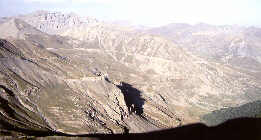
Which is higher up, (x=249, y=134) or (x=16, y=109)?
(x=249, y=134)

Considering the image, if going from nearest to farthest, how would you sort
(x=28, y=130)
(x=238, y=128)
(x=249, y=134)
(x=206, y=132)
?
1. (x=249, y=134)
2. (x=238, y=128)
3. (x=206, y=132)
4. (x=28, y=130)

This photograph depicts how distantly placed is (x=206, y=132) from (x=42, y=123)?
10829cm

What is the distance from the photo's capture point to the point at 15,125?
6491 inches

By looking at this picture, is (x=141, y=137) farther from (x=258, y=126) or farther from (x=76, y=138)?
(x=258, y=126)

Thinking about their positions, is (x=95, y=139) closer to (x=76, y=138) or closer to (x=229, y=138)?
(x=76, y=138)

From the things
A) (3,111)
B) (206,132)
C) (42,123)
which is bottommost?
(42,123)

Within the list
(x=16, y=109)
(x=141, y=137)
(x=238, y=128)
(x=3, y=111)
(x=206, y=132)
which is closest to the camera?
(x=238, y=128)

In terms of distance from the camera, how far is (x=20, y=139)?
392ft

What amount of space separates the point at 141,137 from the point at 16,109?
91480 mm

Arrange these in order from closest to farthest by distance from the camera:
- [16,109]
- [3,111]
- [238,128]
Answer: [238,128] < [3,111] < [16,109]

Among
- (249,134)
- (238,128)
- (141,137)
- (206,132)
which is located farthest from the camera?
(141,137)

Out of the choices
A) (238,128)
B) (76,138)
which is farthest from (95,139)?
(238,128)

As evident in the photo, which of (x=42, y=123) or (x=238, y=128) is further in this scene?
(x=42, y=123)

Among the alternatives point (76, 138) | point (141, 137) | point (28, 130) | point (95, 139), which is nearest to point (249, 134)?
point (141, 137)
